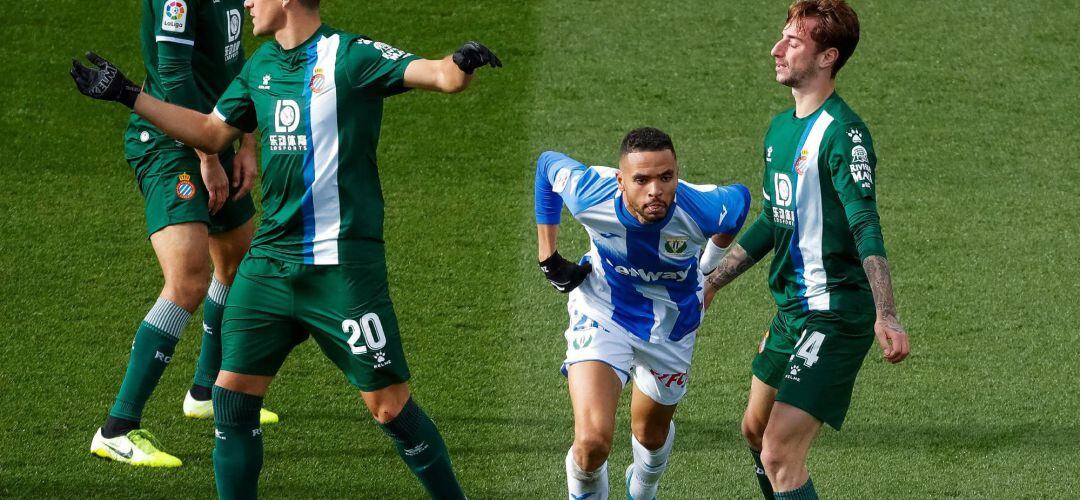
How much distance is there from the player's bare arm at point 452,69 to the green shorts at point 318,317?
2.23 ft

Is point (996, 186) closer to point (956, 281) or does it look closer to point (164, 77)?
point (956, 281)

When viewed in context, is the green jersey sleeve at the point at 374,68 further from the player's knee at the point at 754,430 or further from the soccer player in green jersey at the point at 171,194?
the player's knee at the point at 754,430

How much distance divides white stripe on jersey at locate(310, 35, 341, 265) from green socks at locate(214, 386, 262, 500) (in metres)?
0.55

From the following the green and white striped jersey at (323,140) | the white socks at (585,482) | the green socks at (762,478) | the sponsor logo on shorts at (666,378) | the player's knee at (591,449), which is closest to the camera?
the green and white striped jersey at (323,140)

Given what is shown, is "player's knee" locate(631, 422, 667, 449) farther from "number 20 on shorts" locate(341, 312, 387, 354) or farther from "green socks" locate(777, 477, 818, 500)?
"number 20 on shorts" locate(341, 312, 387, 354)

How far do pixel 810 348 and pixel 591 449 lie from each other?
836 millimetres

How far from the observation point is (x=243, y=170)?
580 centimetres

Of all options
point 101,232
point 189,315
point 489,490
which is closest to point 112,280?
point 101,232

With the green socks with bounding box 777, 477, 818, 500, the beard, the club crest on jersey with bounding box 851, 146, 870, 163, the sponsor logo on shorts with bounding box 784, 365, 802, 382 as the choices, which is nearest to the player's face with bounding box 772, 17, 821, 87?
the beard

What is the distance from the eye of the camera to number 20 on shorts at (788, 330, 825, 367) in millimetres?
4672

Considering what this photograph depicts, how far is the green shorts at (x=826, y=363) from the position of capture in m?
4.64

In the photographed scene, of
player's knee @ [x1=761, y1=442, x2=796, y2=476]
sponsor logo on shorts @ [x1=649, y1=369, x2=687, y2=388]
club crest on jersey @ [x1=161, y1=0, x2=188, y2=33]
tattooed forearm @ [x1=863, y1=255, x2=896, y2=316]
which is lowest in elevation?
sponsor logo on shorts @ [x1=649, y1=369, x2=687, y2=388]

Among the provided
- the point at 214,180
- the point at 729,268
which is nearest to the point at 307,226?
the point at 214,180

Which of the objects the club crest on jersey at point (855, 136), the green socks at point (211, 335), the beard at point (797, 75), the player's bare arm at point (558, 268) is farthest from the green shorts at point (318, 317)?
the club crest on jersey at point (855, 136)
